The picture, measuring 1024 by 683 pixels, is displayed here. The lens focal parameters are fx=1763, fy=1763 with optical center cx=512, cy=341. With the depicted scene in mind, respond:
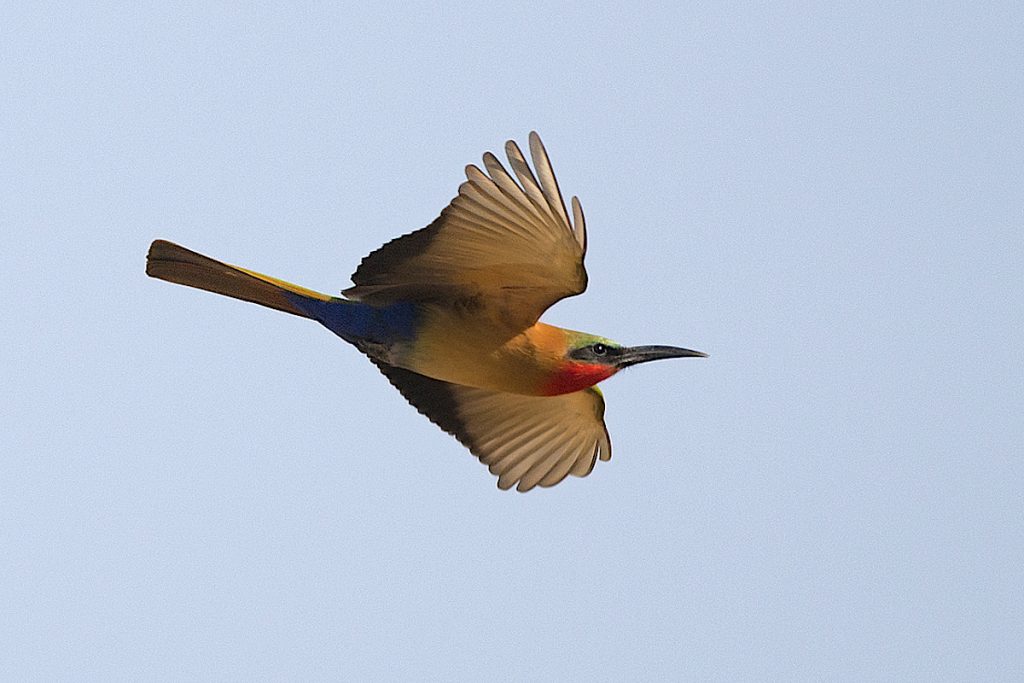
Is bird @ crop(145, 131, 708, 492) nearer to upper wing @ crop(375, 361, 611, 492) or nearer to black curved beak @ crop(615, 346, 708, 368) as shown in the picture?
black curved beak @ crop(615, 346, 708, 368)

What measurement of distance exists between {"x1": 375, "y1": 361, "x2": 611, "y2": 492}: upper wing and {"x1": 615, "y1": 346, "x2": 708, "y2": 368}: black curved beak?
0.64m

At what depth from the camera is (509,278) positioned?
279 inches

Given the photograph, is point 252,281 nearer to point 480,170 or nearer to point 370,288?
point 370,288

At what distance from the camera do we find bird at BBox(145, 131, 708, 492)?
6.68 metres

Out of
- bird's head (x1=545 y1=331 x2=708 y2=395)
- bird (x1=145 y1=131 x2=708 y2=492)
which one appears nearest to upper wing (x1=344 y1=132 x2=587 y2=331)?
bird (x1=145 y1=131 x2=708 y2=492)

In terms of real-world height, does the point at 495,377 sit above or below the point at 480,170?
below

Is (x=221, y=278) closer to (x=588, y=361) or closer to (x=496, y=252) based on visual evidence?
(x=496, y=252)

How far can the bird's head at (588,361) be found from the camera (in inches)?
290

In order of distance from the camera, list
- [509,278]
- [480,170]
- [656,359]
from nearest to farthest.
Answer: [480,170], [509,278], [656,359]

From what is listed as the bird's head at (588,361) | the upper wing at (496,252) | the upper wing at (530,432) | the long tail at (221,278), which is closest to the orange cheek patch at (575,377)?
the bird's head at (588,361)

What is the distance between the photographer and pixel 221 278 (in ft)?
24.2

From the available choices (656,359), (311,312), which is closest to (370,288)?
(311,312)

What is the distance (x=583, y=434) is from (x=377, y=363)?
1.16 metres

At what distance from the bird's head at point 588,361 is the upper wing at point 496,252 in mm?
233
